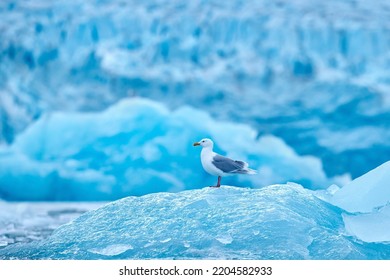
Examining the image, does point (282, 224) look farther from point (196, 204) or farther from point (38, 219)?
point (38, 219)

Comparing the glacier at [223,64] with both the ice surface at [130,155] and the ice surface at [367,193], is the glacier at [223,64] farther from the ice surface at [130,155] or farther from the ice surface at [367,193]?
the ice surface at [367,193]

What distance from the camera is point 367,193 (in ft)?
13.9

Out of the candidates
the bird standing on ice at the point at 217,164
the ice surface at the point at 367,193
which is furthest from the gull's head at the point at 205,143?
the ice surface at the point at 367,193

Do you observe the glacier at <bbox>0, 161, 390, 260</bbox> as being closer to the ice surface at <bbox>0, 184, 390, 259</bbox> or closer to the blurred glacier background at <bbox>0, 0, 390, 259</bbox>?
the ice surface at <bbox>0, 184, 390, 259</bbox>

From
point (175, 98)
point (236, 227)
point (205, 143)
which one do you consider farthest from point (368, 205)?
point (175, 98)

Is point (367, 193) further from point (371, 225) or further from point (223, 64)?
point (223, 64)

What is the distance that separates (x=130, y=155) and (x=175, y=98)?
617 millimetres

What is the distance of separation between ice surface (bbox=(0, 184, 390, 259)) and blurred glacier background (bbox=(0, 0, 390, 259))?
0.27m

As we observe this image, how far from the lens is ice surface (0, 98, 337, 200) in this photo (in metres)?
4.82

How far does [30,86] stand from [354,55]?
2.79 metres

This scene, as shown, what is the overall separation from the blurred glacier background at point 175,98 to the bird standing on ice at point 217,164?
0.80 feet

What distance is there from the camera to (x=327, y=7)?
16.6 ft

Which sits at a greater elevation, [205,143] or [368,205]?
[205,143]

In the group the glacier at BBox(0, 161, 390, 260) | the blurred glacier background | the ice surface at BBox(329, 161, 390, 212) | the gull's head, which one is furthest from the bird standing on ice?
the ice surface at BBox(329, 161, 390, 212)
